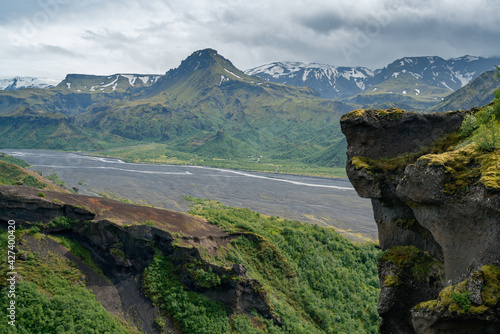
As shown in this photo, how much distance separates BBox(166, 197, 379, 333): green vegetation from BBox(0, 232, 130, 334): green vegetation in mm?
11551

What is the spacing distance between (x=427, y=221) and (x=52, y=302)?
3169 centimetres

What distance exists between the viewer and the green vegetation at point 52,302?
1014 inches

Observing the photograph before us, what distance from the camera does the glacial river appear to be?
99000 millimetres

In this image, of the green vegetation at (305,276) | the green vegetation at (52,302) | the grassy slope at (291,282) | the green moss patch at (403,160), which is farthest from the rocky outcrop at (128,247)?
the green moss patch at (403,160)

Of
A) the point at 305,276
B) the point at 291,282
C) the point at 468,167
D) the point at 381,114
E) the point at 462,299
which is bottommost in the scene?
the point at 291,282

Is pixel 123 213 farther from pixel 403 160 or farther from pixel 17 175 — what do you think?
pixel 17 175

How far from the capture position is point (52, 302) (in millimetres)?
27359

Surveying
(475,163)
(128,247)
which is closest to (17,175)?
(128,247)

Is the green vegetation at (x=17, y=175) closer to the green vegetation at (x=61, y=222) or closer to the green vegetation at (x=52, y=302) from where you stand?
the green vegetation at (x=61, y=222)

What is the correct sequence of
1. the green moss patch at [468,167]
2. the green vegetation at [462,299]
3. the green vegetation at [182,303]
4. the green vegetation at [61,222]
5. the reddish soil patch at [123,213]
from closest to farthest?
the green vegetation at [462,299]
the green moss patch at [468,167]
the green vegetation at [182,303]
the green vegetation at [61,222]
the reddish soil patch at [123,213]

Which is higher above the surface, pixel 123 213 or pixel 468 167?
pixel 468 167

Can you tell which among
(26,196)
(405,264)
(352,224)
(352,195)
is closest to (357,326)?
(405,264)

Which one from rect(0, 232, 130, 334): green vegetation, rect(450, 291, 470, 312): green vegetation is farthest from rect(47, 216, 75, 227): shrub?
rect(450, 291, 470, 312): green vegetation

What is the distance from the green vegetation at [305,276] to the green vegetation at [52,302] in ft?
37.9
